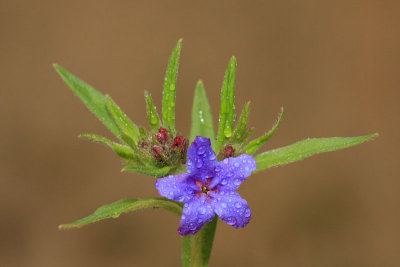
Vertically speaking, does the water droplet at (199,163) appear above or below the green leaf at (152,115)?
below

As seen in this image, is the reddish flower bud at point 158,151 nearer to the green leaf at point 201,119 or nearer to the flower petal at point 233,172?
the flower petal at point 233,172

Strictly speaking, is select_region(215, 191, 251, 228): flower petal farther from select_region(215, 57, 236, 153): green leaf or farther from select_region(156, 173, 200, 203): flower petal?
select_region(215, 57, 236, 153): green leaf

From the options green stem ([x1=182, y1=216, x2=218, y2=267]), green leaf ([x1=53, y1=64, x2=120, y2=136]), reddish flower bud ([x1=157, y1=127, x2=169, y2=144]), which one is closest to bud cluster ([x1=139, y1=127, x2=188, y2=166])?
reddish flower bud ([x1=157, y1=127, x2=169, y2=144])

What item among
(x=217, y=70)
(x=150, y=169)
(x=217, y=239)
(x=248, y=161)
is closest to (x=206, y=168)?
(x=248, y=161)

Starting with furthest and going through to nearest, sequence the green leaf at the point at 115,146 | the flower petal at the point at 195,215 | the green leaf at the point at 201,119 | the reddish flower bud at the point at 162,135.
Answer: the green leaf at the point at 201,119 < the reddish flower bud at the point at 162,135 < the green leaf at the point at 115,146 < the flower petal at the point at 195,215

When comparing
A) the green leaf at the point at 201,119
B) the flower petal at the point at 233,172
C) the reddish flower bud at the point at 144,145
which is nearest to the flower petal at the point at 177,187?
the flower petal at the point at 233,172

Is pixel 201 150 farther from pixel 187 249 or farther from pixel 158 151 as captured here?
pixel 187 249

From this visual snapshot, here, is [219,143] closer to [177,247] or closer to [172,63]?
[172,63]

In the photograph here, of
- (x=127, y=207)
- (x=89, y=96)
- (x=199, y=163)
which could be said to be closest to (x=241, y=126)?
(x=199, y=163)
